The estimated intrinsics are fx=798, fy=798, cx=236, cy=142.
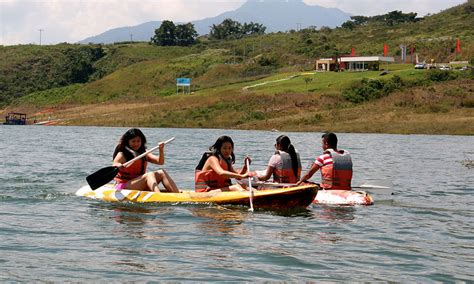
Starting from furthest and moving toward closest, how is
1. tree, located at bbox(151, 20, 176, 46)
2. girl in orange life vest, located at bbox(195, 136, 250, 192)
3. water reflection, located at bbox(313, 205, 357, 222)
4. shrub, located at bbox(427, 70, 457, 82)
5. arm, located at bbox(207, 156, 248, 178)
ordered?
tree, located at bbox(151, 20, 176, 46)
shrub, located at bbox(427, 70, 457, 82)
girl in orange life vest, located at bbox(195, 136, 250, 192)
arm, located at bbox(207, 156, 248, 178)
water reflection, located at bbox(313, 205, 357, 222)

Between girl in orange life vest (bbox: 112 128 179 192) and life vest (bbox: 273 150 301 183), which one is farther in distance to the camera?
life vest (bbox: 273 150 301 183)

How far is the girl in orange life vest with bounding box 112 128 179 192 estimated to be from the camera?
18766 mm

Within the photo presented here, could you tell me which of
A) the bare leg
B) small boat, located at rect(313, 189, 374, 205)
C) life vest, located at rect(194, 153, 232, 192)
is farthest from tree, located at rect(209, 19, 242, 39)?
life vest, located at rect(194, 153, 232, 192)

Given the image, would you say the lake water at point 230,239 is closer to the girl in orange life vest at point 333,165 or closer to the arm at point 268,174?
the girl in orange life vest at point 333,165

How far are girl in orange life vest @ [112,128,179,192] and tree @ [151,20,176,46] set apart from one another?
452 feet

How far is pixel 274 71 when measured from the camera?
350 ft

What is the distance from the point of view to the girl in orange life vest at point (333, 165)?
19078 mm

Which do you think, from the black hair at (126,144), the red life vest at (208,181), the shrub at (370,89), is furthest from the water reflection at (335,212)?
the shrub at (370,89)

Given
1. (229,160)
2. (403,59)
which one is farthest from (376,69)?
(229,160)

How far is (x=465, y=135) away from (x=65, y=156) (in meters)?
33.5

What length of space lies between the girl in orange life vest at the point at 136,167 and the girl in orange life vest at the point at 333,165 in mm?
3319

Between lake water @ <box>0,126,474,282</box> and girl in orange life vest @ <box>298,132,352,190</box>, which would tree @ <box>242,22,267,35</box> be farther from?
girl in orange life vest @ <box>298,132,352,190</box>

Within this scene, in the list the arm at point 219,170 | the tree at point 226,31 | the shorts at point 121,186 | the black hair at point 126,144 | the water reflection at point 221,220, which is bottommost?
the water reflection at point 221,220

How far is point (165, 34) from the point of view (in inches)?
6137
